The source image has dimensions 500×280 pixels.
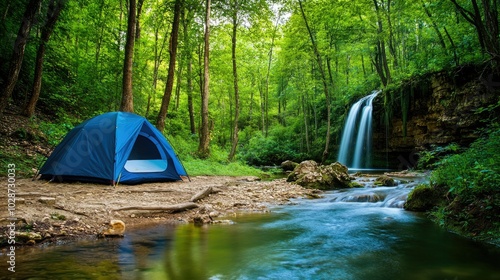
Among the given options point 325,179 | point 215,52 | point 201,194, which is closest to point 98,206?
point 201,194

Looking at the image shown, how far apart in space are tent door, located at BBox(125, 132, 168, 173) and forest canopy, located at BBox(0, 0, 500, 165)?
5.65ft

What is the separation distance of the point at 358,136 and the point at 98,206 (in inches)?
704

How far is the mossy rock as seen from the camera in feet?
22.7

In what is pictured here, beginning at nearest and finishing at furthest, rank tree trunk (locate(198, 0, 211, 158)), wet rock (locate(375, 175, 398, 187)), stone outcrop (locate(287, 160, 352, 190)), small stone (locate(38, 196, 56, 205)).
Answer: small stone (locate(38, 196, 56, 205))
wet rock (locate(375, 175, 398, 187))
stone outcrop (locate(287, 160, 352, 190))
tree trunk (locate(198, 0, 211, 158))

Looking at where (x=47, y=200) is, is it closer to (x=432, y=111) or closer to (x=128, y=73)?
(x=128, y=73)

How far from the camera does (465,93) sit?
13141 mm

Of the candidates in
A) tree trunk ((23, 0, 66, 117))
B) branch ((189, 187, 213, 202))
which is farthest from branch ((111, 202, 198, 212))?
tree trunk ((23, 0, 66, 117))

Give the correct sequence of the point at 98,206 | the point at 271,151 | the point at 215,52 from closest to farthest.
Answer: the point at 98,206 → the point at 215,52 → the point at 271,151

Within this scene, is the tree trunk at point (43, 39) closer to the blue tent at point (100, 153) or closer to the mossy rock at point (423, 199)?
the blue tent at point (100, 153)

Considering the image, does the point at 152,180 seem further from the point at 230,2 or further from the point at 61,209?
the point at 230,2

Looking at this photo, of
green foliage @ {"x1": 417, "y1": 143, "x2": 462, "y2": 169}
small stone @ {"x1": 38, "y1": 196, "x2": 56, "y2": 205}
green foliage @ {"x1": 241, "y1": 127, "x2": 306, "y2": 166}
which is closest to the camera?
small stone @ {"x1": 38, "y1": 196, "x2": 56, "y2": 205}

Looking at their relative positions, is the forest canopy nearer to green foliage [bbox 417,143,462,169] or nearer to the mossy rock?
green foliage [bbox 417,143,462,169]

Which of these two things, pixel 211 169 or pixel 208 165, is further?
pixel 208 165

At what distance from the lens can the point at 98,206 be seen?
5.58 meters
